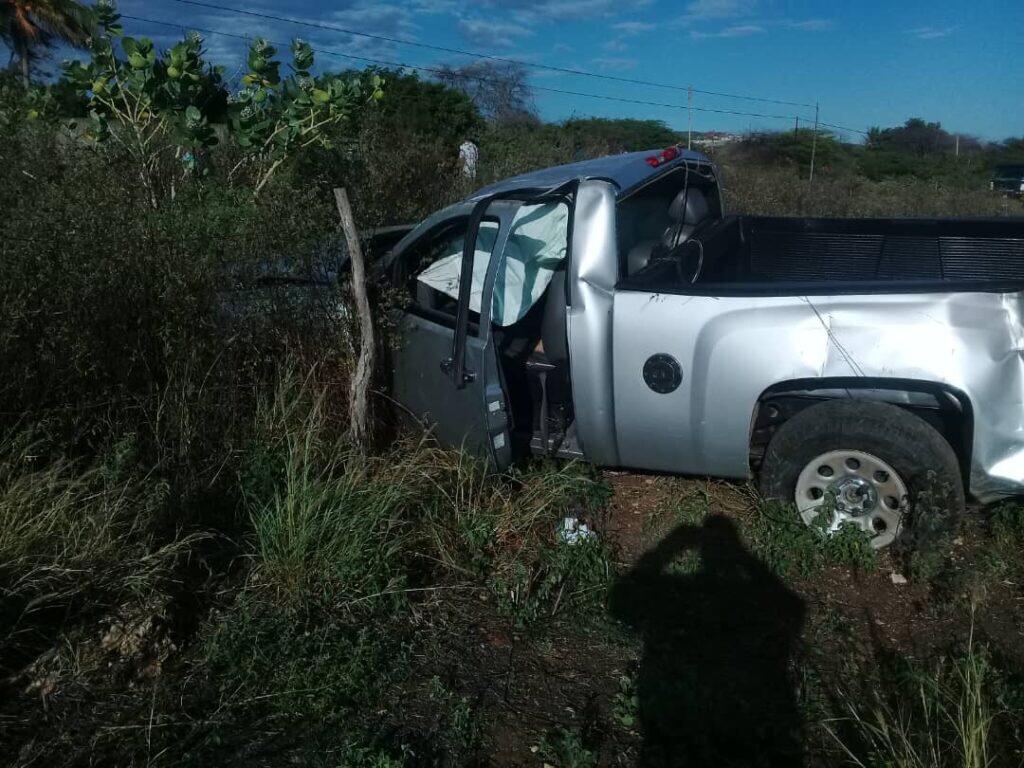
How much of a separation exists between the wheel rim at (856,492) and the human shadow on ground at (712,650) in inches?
17.7

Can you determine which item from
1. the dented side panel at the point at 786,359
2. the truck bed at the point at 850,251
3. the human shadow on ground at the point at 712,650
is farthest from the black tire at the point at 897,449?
the truck bed at the point at 850,251

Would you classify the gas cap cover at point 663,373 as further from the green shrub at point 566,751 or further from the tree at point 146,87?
the tree at point 146,87

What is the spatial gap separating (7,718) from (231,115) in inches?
260

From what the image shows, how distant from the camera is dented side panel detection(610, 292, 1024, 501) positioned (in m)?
4.00

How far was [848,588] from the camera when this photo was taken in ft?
14.4

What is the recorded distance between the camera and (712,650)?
12.8 ft

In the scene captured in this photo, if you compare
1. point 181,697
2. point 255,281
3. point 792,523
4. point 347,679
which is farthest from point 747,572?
point 255,281

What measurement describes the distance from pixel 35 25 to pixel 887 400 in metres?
41.2

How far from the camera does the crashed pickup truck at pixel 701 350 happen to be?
4102 millimetres

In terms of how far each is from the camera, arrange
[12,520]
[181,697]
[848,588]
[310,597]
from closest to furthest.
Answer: [181,697] < [12,520] < [310,597] < [848,588]

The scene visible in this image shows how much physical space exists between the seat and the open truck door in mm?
536

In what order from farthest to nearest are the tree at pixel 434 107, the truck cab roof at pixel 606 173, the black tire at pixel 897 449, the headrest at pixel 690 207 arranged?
1. the tree at pixel 434 107
2. the headrest at pixel 690 207
3. the truck cab roof at pixel 606 173
4. the black tire at pixel 897 449

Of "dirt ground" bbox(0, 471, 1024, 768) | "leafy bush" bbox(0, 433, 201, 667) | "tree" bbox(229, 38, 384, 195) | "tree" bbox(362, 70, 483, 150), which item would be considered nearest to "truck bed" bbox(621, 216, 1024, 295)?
"dirt ground" bbox(0, 471, 1024, 768)

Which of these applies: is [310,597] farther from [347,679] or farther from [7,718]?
[7,718]
